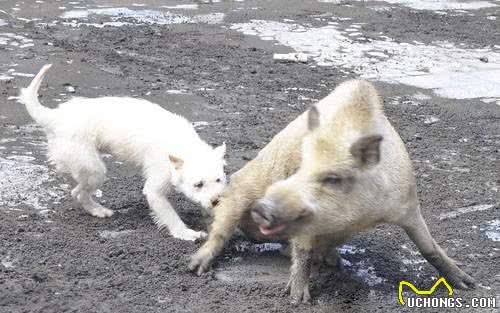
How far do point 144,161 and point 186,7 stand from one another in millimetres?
8080

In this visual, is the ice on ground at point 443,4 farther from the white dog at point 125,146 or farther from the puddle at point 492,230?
the white dog at point 125,146

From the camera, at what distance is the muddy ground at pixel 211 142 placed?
5055mm

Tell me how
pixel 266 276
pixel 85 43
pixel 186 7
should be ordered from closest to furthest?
pixel 266 276, pixel 85 43, pixel 186 7

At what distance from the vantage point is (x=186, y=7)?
44.7 ft

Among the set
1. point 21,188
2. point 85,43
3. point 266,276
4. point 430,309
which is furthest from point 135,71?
point 430,309

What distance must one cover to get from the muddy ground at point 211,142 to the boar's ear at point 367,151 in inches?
40.8

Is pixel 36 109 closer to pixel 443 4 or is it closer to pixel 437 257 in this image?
pixel 437 257

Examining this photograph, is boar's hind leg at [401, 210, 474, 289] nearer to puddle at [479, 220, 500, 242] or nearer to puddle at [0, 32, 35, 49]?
puddle at [479, 220, 500, 242]

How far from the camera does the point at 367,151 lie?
4391mm

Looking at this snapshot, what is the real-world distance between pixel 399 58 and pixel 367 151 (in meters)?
6.78

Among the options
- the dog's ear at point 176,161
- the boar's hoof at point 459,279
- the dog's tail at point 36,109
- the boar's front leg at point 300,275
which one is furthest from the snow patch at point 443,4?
the boar's front leg at point 300,275

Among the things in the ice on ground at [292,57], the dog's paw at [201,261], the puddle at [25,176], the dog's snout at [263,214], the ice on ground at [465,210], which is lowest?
the ice on ground at [292,57]

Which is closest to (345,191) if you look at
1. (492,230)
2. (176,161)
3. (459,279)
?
(459,279)

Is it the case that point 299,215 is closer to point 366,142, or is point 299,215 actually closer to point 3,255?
point 366,142
